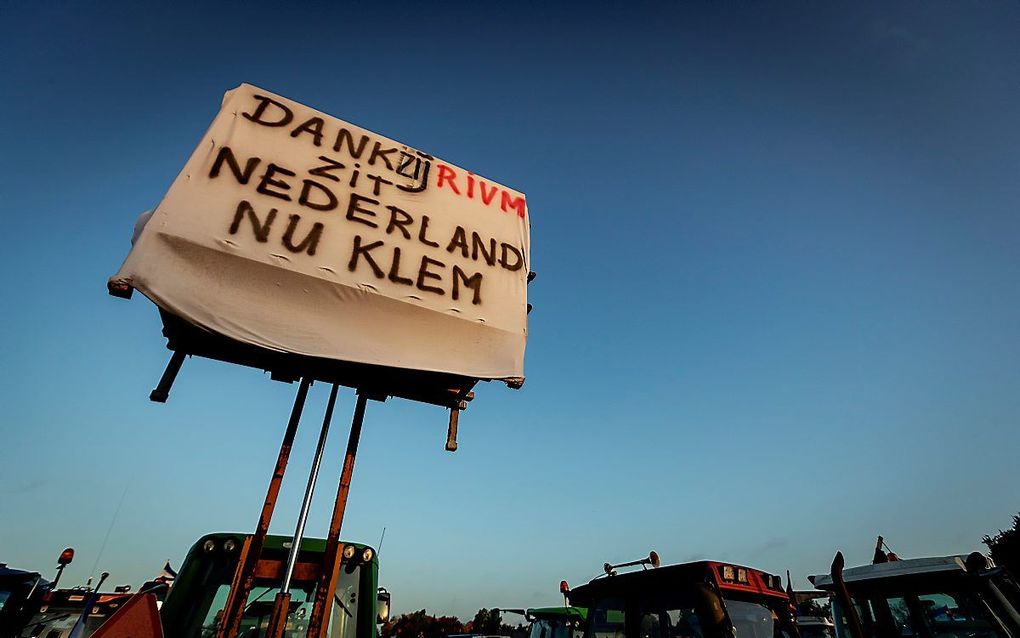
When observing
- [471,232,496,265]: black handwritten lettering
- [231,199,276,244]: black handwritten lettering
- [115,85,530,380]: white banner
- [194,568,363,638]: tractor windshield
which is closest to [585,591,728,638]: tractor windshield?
[194,568,363,638]: tractor windshield

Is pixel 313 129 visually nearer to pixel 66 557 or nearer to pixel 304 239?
pixel 304 239

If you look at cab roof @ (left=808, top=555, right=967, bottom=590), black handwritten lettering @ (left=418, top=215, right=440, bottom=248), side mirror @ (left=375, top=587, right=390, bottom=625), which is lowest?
side mirror @ (left=375, top=587, right=390, bottom=625)

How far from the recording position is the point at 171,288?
2842mm

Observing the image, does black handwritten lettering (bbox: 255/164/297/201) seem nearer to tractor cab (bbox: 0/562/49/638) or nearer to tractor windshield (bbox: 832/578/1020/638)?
tractor cab (bbox: 0/562/49/638)

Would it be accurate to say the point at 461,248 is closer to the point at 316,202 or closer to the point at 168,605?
the point at 316,202

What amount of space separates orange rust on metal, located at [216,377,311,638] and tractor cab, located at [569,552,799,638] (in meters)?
4.47

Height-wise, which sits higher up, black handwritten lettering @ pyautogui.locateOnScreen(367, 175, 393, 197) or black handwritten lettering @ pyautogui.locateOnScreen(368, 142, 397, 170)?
black handwritten lettering @ pyautogui.locateOnScreen(368, 142, 397, 170)

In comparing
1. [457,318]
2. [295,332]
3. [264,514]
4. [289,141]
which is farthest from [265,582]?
[289,141]

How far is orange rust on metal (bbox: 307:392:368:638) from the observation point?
3.00 meters

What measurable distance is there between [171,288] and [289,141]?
1543 millimetres

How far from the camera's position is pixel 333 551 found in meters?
3.28

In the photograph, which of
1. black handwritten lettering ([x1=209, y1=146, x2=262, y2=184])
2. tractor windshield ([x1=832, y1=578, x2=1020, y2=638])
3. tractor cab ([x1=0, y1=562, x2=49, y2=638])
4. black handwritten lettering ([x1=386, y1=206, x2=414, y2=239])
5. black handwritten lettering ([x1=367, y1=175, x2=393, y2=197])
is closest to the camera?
black handwritten lettering ([x1=209, y1=146, x2=262, y2=184])

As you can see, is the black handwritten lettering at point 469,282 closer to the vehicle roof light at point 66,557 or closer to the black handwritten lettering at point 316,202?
the black handwritten lettering at point 316,202

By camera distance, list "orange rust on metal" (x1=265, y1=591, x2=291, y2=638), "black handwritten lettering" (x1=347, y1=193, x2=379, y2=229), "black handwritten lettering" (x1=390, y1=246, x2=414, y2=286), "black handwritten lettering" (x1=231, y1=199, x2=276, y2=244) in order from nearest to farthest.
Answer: "orange rust on metal" (x1=265, y1=591, x2=291, y2=638)
"black handwritten lettering" (x1=231, y1=199, x2=276, y2=244)
"black handwritten lettering" (x1=390, y1=246, x2=414, y2=286)
"black handwritten lettering" (x1=347, y1=193, x2=379, y2=229)
